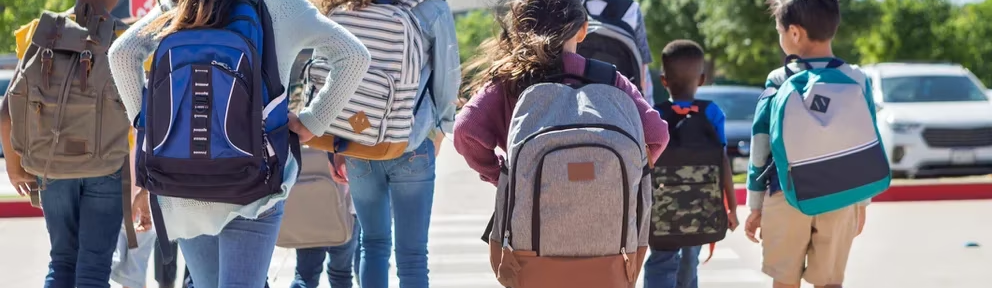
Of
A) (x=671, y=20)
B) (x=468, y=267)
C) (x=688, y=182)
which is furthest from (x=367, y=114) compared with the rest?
(x=671, y=20)

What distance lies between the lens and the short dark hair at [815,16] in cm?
488

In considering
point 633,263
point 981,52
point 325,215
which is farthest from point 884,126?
point 981,52

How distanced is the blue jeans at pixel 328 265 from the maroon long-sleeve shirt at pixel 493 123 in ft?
6.88

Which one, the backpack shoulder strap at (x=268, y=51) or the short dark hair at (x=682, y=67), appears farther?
the short dark hair at (x=682, y=67)

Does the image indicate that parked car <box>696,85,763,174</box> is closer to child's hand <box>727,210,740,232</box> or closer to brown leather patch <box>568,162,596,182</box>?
child's hand <box>727,210,740,232</box>

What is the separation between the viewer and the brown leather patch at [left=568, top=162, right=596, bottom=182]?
343 cm

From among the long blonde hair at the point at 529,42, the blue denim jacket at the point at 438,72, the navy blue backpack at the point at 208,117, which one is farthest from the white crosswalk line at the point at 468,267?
the navy blue backpack at the point at 208,117

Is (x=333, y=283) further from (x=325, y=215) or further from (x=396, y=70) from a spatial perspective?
(x=396, y=70)

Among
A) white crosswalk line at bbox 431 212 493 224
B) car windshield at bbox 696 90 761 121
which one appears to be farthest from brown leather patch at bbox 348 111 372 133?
car windshield at bbox 696 90 761 121

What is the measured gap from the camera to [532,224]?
11.5ft

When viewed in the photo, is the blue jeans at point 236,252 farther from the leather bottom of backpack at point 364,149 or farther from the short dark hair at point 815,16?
the short dark hair at point 815,16

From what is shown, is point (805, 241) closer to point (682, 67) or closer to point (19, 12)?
point (682, 67)

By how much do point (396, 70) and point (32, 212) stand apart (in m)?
7.00

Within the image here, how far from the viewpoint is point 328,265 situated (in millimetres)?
5867
